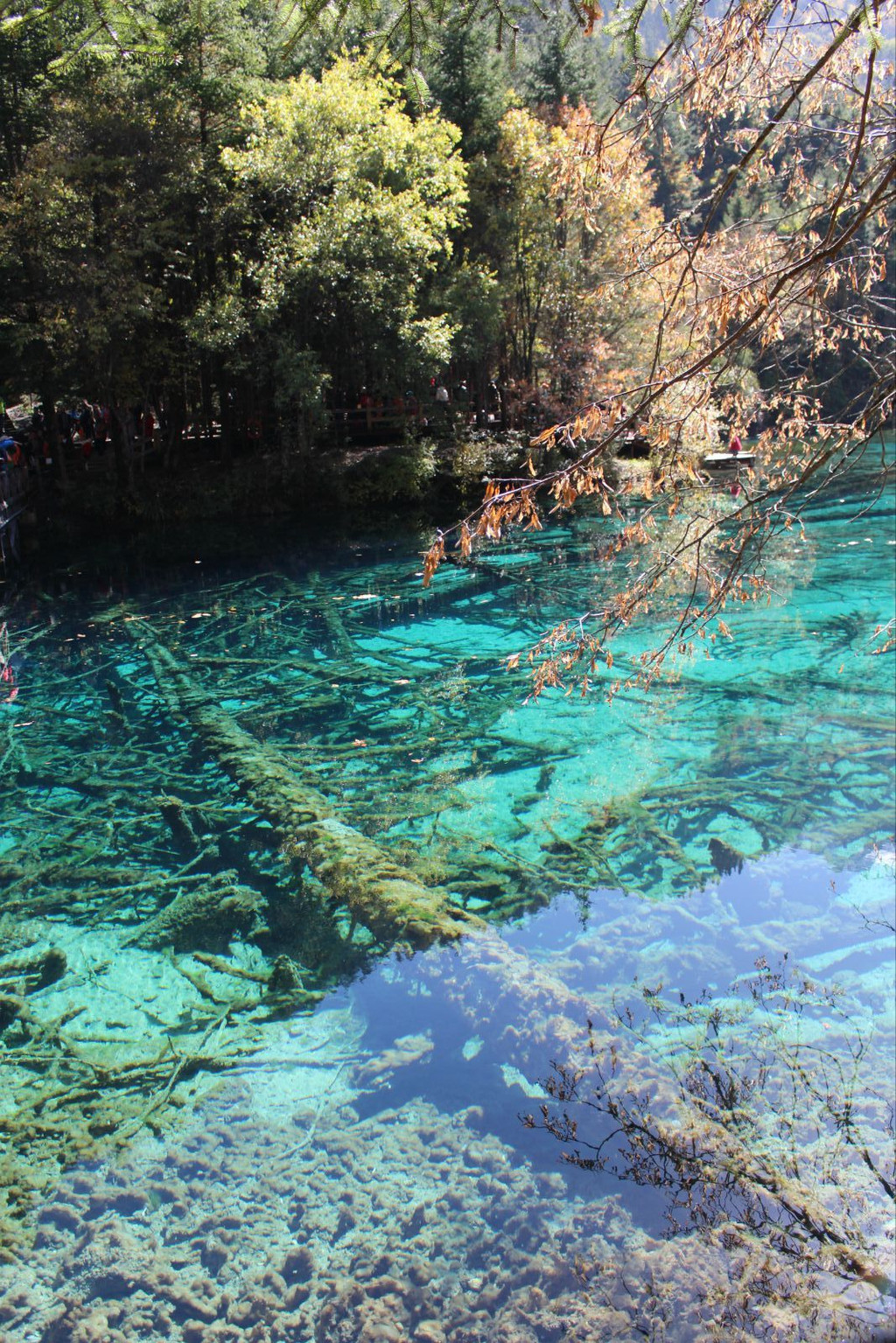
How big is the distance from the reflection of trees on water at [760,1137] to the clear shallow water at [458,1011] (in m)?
0.02

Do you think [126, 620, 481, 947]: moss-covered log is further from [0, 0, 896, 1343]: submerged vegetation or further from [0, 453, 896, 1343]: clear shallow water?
[0, 453, 896, 1343]: clear shallow water

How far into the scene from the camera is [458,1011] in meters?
6.75

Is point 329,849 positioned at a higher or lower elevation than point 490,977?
higher

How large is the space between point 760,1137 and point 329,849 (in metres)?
4.31

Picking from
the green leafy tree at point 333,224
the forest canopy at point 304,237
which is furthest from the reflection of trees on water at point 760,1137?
the green leafy tree at point 333,224

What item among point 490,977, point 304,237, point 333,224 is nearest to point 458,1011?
point 490,977

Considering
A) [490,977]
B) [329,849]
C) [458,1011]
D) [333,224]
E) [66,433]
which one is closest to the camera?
[458,1011]

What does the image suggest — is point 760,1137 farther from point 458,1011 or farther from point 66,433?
point 66,433

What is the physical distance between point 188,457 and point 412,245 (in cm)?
837

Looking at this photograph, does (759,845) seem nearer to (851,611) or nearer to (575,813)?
(575,813)

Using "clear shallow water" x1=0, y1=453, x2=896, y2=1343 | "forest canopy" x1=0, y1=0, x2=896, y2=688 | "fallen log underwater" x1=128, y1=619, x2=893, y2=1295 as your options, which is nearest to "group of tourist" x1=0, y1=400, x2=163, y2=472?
"forest canopy" x1=0, y1=0, x2=896, y2=688

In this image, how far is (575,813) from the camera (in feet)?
30.3

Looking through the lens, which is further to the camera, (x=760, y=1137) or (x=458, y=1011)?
(x=458, y=1011)

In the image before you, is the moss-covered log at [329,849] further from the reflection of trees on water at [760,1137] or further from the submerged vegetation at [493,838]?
the reflection of trees on water at [760,1137]
